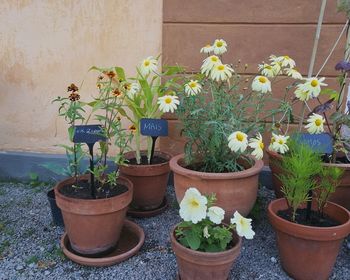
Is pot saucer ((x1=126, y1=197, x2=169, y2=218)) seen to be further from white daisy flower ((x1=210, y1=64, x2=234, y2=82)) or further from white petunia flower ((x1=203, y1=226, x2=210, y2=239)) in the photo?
white daisy flower ((x1=210, y1=64, x2=234, y2=82))

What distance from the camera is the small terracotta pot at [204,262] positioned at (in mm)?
1915

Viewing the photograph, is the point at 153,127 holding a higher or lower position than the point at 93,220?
higher

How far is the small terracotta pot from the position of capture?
1915mm

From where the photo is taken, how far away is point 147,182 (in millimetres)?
2846

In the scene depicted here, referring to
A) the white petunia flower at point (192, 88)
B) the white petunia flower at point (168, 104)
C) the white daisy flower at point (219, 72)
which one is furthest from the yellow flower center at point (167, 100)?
the white daisy flower at point (219, 72)

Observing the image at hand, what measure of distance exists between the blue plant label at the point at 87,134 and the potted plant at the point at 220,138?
1.63ft

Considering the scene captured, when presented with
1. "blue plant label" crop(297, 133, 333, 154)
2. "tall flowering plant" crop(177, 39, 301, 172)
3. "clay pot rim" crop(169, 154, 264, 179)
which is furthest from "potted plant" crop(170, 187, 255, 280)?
"blue plant label" crop(297, 133, 333, 154)

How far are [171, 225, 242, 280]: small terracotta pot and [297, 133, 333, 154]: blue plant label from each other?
0.75m

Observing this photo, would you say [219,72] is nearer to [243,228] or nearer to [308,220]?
[243,228]

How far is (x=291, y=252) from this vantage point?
6.96 ft

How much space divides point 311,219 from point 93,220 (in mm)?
1247

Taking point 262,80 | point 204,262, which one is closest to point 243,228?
point 204,262

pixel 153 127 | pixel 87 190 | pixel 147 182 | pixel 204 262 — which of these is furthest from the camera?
pixel 147 182

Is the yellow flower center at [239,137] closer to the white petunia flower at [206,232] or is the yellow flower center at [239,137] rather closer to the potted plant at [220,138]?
the potted plant at [220,138]
